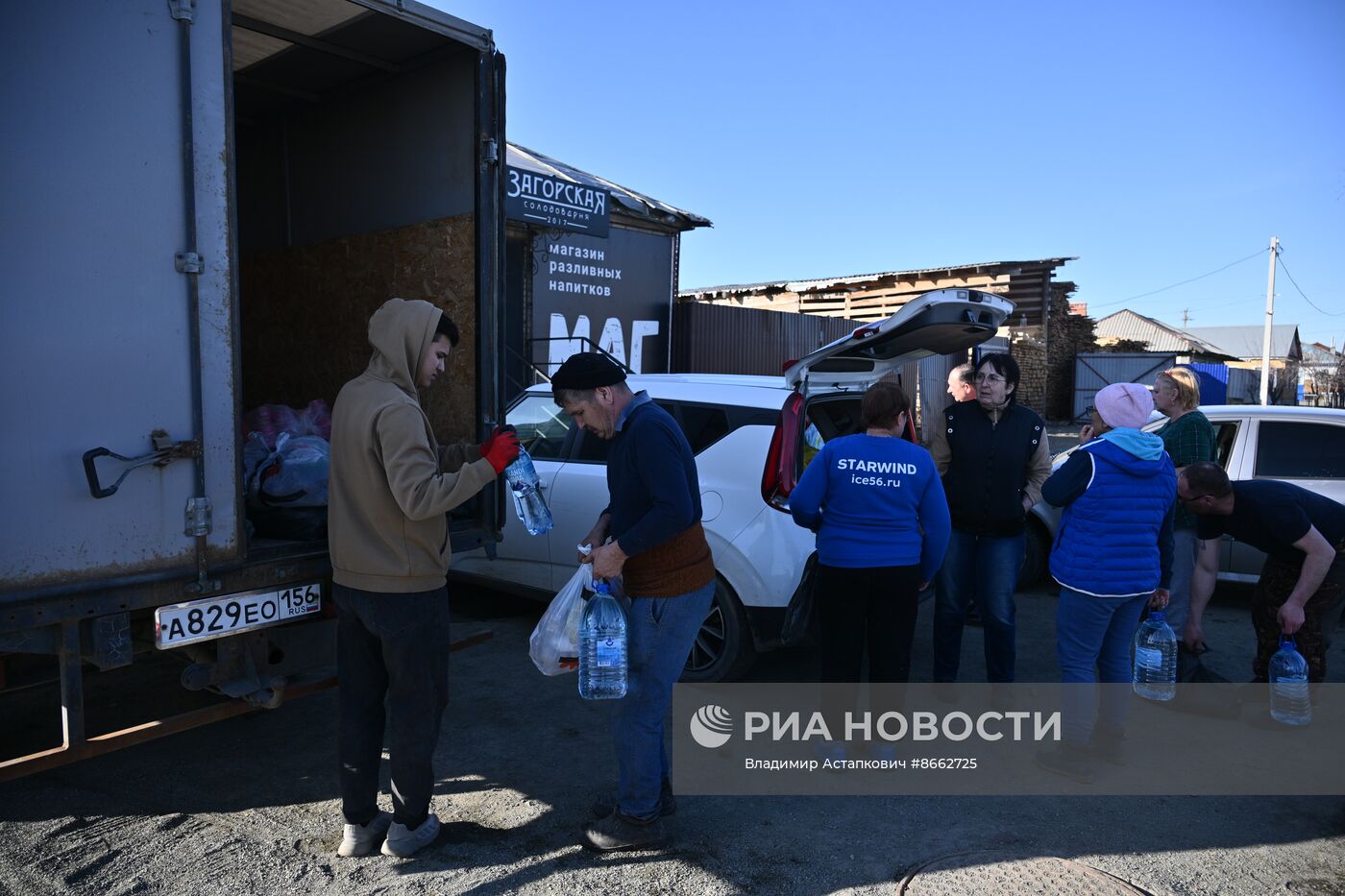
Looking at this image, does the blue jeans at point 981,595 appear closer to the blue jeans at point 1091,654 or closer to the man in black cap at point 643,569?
the blue jeans at point 1091,654

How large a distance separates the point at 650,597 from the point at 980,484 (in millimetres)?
2024

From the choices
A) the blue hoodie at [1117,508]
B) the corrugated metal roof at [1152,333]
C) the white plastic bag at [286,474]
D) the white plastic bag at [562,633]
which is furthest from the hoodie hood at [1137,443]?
the corrugated metal roof at [1152,333]

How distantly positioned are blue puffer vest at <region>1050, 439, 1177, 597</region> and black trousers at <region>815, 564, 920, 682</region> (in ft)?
2.40

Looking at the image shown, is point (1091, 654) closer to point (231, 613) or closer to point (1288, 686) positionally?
point (1288, 686)

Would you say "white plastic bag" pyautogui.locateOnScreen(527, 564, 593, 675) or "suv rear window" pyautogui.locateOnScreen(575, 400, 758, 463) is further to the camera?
"suv rear window" pyautogui.locateOnScreen(575, 400, 758, 463)

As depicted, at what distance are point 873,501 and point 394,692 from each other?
1965mm

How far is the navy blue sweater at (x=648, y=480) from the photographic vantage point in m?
2.95

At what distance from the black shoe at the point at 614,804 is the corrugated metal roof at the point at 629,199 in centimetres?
999

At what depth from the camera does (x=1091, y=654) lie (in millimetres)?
3744

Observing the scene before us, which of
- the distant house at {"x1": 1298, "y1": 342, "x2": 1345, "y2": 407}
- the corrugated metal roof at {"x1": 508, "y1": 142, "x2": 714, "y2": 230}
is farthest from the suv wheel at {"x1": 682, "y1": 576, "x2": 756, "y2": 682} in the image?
the distant house at {"x1": 1298, "y1": 342, "x2": 1345, "y2": 407}

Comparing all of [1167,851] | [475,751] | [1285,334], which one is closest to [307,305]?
[475,751]

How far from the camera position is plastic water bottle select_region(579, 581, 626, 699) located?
308 centimetres

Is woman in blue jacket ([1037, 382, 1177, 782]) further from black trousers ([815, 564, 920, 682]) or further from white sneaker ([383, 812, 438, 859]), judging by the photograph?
white sneaker ([383, 812, 438, 859])

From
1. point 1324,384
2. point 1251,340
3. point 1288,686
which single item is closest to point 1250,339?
point 1251,340
